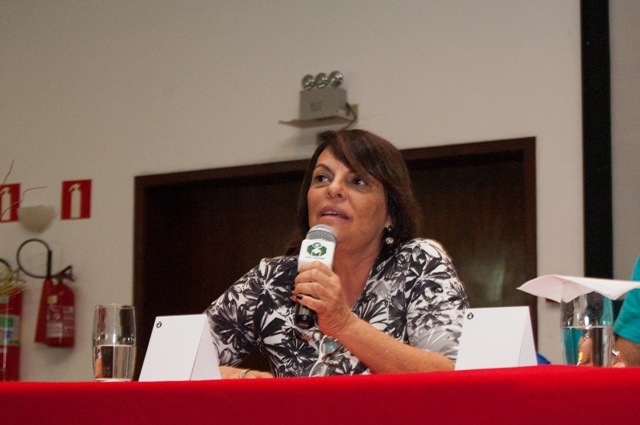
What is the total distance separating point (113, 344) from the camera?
1.57m

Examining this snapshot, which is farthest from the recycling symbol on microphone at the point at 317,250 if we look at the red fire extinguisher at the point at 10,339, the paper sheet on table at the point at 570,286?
the red fire extinguisher at the point at 10,339

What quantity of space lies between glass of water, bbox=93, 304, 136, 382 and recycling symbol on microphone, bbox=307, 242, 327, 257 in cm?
33

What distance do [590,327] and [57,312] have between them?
4.10 metres

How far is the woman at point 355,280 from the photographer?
1.90m

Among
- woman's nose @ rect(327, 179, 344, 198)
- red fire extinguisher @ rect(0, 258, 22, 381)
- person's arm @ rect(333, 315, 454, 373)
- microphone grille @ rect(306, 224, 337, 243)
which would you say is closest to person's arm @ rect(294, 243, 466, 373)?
person's arm @ rect(333, 315, 454, 373)

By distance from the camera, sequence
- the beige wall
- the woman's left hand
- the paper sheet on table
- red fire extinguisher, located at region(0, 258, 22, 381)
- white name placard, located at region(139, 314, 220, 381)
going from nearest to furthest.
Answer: the paper sheet on table → white name placard, located at region(139, 314, 220, 381) → the woman's left hand → the beige wall → red fire extinguisher, located at region(0, 258, 22, 381)

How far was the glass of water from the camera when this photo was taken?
156 cm

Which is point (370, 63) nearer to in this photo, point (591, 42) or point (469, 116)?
point (469, 116)

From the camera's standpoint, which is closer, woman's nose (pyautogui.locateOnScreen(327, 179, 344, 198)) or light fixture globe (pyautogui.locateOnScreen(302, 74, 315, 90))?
woman's nose (pyautogui.locateOnScreen(327, 179, 344, 198))

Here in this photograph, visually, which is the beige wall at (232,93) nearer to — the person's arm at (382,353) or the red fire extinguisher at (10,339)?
the red fire extinguisher at (10,339)

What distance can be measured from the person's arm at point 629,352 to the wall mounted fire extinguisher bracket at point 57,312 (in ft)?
11.6

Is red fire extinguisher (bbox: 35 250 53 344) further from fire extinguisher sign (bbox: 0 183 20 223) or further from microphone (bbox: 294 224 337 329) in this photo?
microphone (bbox: 294 224 337 329)

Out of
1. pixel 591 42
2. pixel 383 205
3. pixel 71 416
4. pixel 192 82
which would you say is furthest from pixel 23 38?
pixel 71 416

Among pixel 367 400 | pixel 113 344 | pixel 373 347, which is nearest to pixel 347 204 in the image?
pixel 373 347
